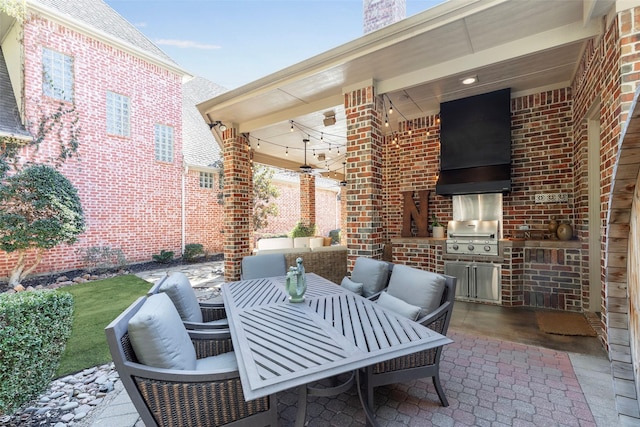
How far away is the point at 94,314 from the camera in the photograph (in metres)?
4.12

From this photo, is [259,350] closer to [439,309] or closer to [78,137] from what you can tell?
[439,309]

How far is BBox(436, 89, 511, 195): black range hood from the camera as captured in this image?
4.34m

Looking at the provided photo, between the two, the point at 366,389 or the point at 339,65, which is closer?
the point at 366,389

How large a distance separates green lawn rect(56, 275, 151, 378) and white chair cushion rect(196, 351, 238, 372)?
1.68m

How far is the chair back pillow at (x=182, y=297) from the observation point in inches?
85.8

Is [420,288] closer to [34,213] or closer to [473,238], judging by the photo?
[473,238]

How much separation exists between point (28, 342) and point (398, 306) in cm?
262

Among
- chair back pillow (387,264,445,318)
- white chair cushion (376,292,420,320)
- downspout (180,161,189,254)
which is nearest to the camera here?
white chair cushion (376,292,420,320)

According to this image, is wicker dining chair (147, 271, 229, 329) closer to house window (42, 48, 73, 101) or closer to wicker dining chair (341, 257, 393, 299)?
wicker dining chair (341, 257, 393, 299)

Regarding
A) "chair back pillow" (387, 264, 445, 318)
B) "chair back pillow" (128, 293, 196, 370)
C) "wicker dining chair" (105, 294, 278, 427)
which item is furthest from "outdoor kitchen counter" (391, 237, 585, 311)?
"chair back pillow" (128, 293, 196, 370)

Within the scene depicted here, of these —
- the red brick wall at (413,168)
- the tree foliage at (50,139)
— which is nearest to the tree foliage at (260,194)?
the tree foliage at (50,139)

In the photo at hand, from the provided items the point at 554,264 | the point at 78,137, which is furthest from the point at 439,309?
the point at 78,137

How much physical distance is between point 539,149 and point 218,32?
7.19 metres

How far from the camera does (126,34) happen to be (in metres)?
8.58
